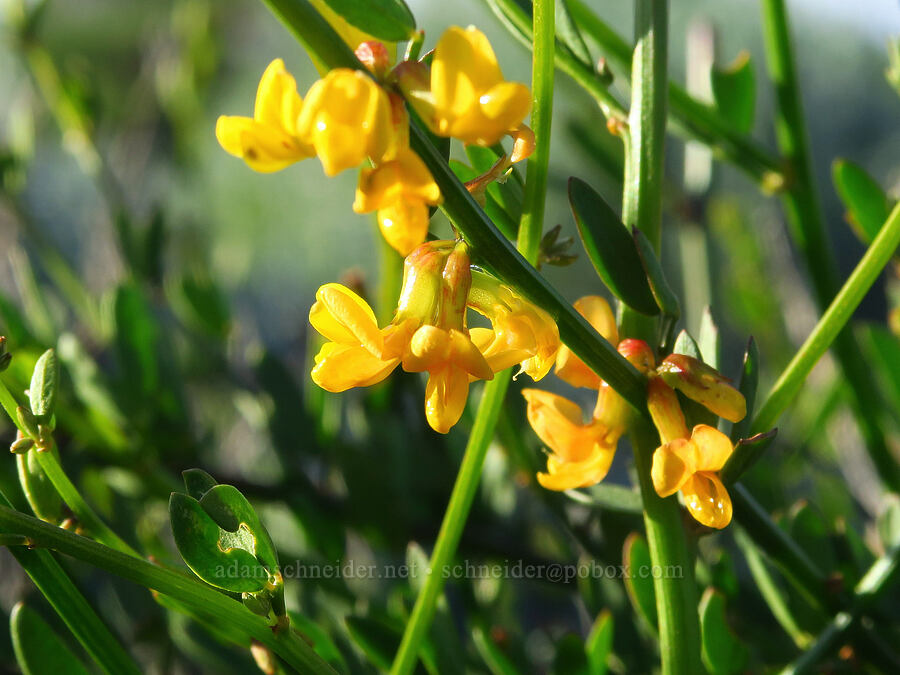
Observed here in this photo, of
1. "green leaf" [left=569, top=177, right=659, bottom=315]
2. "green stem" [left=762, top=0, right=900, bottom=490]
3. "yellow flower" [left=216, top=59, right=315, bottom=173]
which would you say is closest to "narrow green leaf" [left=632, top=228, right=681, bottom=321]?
"green leaf" [left=569, top=177, right=659, bottom=315]

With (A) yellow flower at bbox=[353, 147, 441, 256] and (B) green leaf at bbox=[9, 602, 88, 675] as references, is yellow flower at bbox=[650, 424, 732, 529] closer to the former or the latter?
(A) yellow flower at bbox=[353, 147, 441, 256]

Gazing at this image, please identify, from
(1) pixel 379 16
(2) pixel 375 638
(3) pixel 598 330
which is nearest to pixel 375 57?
(1) pixel 379 16

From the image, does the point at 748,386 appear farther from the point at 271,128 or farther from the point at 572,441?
the point at 271,128

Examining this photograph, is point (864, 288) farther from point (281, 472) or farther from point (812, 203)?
point (281, 472)

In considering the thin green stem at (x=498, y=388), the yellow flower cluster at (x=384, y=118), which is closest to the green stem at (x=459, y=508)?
the thin green stem at (x=498, y=388)

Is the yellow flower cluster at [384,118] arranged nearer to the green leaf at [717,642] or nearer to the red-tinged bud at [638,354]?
the red-tinged bud at [638,354]

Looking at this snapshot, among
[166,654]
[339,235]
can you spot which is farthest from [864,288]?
[339,235]
